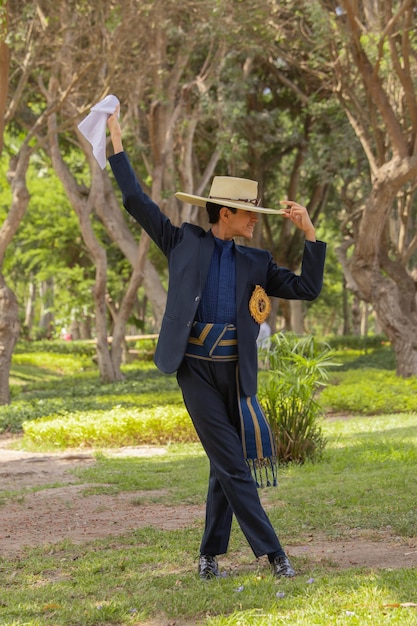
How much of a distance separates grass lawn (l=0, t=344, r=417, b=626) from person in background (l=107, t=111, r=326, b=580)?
0.30 m

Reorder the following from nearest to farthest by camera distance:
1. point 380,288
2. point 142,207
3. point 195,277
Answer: point 195,277 < point 142,207 < point 380,288

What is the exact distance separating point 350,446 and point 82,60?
9.63m

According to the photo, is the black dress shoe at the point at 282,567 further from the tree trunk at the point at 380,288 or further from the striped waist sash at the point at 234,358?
the tree trunk at the point at 380,288

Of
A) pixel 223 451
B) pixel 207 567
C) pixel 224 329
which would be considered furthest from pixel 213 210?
pixel 207 567

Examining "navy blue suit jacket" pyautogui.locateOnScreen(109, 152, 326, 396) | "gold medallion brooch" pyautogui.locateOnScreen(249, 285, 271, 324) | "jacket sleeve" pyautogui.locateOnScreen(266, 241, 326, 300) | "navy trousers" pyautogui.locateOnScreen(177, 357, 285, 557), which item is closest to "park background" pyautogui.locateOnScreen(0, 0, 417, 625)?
"navy trousers" pyautogui.locateOnScreen(177, 357, 285, 557)

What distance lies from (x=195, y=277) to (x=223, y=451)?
0.86m

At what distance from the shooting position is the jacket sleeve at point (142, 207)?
4816mm

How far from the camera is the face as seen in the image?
4867mm

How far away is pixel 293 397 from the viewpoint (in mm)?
8867

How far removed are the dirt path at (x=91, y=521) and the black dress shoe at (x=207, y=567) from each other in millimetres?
514

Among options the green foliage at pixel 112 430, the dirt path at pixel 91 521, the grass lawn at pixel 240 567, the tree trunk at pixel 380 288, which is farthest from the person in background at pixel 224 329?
the tree trunk at pixel 380 288

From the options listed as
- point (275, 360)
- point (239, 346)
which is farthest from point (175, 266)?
point (275, 360)

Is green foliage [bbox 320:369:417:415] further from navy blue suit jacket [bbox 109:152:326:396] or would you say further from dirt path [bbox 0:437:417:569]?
navy blue suit jacket [bbox 109:152:326:396]

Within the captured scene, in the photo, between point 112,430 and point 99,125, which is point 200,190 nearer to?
point 112,430
